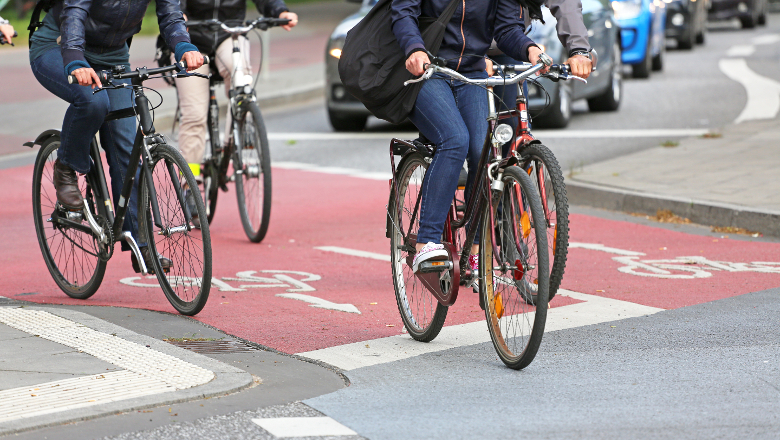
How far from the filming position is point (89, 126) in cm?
577

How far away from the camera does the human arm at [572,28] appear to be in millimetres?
4590

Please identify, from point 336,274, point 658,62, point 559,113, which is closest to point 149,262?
point 336,274

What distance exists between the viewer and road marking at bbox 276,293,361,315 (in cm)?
580

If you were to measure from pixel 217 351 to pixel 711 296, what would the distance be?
263cm

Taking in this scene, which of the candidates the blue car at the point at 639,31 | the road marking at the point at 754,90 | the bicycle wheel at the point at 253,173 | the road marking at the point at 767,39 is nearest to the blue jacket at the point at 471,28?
the bicycle wheel at the point at 253,173

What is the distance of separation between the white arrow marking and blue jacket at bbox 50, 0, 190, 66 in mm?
1455

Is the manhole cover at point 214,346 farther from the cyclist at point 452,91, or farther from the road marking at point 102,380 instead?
the cyclist at point 452,91

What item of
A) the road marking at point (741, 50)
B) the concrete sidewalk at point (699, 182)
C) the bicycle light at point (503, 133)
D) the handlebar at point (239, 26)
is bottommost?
the road marking at point (741, 50)

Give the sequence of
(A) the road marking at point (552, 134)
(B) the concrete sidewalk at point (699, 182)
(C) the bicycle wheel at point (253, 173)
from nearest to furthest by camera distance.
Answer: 1. (C) the bicycle wheel at point (253, 173)
2. (B) the concrete sidewalk at point (699, 182)
3. (A) the road marking at point (552, 134)

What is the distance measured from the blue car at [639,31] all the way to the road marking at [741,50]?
523 centimetres

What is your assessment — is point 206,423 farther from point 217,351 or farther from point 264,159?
point 264,159

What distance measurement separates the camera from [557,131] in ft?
43.6

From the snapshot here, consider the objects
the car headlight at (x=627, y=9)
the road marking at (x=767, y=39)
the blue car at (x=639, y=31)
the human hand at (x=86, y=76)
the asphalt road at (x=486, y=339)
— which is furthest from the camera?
the road marking at (x=767, y=39)

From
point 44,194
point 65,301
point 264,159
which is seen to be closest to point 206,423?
point 65,301
